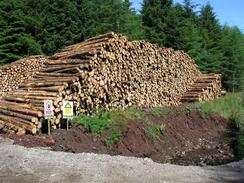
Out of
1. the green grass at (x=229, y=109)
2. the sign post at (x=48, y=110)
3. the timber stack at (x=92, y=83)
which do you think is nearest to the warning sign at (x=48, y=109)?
the sign post at (x=48, y=110)

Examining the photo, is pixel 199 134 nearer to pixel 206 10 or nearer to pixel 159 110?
pixel 159 110

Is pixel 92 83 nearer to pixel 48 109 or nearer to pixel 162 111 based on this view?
pixel 48 109

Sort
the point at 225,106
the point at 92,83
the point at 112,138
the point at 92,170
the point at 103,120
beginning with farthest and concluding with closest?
the point at 225,106
the point at 92,83
the point at 103,120
the point at 112,138
the point at 92,170

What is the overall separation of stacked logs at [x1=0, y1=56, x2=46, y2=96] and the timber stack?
299 cm

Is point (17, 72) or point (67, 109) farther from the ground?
point (17, 72)

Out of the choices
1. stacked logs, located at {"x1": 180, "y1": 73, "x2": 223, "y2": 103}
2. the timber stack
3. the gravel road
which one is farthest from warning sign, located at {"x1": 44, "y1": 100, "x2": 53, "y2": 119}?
stacked logs, located at {"x1": 180, "y1": 73, "x2": 223, "y2": 103}

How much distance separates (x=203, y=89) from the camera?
95.1 feet

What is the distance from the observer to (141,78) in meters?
22.0

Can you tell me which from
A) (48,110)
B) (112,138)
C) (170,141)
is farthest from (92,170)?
(170,141)

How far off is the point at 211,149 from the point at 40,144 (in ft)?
27.7

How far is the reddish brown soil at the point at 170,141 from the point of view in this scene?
47.4 feet

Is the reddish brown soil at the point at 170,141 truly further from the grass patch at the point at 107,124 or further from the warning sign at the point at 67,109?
the warning sign at the point at 67,109

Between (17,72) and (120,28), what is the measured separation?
13462 millimetres

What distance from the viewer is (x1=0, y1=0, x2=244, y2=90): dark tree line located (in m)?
30.0
